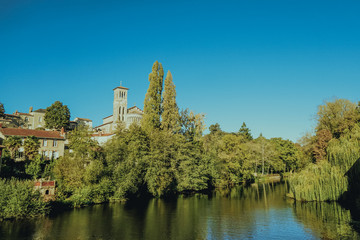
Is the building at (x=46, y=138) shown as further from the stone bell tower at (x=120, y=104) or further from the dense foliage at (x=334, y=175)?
the dense foliage at (x=334, y=175)

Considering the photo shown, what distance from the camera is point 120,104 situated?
10300 cm

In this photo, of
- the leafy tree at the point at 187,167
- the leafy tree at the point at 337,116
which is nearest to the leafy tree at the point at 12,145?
the leafy tree at the point at 187,167

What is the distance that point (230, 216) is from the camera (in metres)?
34.2

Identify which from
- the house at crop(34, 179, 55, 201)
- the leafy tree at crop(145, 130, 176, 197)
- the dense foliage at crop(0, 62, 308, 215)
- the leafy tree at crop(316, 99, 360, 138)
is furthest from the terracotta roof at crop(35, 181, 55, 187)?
the leafy tree at crop(316, 99, 360, 138)

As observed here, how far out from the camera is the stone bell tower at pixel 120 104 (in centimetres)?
10224

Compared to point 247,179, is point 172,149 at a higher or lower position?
higher

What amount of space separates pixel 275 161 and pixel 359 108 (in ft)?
140

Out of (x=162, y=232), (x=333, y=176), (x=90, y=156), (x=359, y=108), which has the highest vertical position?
(x=359, y=108)

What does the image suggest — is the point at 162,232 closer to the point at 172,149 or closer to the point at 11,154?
the point at 172,149

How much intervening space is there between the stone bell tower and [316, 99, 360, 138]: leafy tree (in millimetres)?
70677

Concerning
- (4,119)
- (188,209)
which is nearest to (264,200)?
(188,209)

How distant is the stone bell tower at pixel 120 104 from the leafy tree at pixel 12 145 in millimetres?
54591

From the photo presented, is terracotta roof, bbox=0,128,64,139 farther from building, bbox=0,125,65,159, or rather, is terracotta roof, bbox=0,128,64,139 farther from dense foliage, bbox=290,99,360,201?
dense foliage, bbox=290,99,360,201

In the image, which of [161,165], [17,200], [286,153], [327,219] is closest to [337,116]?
[327,219]
